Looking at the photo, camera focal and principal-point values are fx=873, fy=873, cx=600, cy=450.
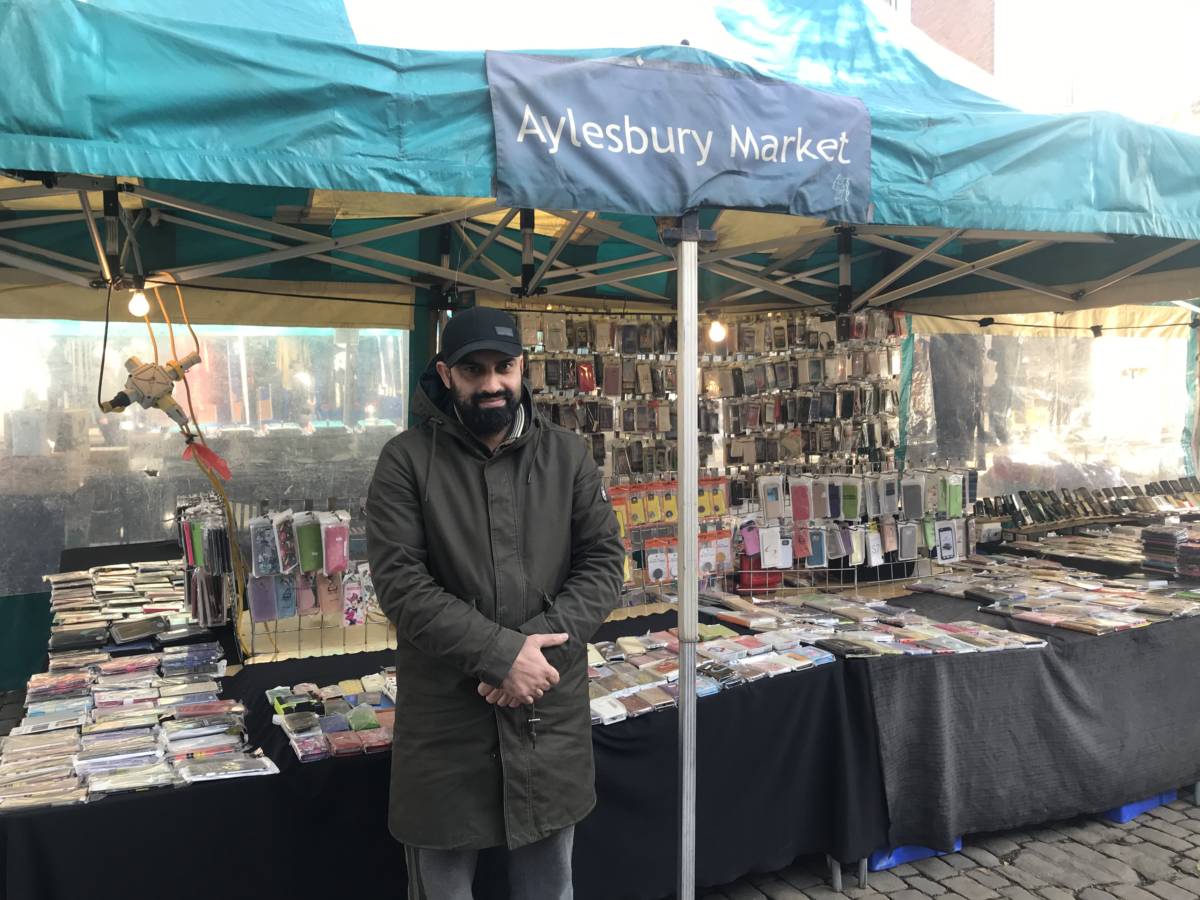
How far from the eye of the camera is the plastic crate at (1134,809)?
3.68 m

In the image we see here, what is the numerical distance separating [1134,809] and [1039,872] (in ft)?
2.58

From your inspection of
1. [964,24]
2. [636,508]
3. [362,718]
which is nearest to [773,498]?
[636,508]

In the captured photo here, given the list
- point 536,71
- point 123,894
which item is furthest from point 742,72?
point 123,894

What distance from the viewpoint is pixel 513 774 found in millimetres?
1907

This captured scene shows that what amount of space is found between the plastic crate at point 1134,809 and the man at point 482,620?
282 centimetres

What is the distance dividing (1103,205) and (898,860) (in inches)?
97.2

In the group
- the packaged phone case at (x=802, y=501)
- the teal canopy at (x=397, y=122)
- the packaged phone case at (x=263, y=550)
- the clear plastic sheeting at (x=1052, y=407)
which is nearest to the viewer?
the teal canopy at (x=397, y=122)

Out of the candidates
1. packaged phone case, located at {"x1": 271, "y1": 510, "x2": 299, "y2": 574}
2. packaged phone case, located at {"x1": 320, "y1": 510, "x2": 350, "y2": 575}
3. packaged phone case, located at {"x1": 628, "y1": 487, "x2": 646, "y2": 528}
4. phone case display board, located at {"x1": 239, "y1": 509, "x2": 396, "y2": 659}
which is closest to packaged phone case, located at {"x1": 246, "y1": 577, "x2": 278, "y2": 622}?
phone case display board, located at {"x1": 239, "y1": 509, "x2": 396, "y2": 659}

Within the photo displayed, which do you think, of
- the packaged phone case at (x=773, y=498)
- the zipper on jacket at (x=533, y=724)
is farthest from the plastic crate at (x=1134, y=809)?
the zipper on jacket at (x=533, y=724)

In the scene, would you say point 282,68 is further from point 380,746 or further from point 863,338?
point 863,338

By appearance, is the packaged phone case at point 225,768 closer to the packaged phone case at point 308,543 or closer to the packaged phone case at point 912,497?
the packaged phone case at point 308,543

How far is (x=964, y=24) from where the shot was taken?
1016 inches

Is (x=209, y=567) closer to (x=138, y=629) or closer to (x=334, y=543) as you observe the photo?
(x=138, y=629)

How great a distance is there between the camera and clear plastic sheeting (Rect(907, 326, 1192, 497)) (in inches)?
264
